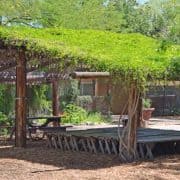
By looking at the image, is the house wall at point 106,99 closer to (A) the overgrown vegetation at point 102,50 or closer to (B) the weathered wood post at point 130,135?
(A) the overgrown vegetation at point 102,50

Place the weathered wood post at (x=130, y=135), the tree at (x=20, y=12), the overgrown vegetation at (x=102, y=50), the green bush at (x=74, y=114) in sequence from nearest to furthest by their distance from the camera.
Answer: the overgrown vegetation at (x=102, y=50) → the weathered wood post at (x=130, y=135) → the tree at (x=20, y=12) → the green bush at (x=74, y=114)

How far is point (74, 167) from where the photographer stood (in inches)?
492

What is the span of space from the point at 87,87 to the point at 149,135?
17.1m

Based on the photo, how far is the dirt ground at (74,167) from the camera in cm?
1140

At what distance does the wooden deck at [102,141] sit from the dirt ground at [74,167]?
440 millimetres

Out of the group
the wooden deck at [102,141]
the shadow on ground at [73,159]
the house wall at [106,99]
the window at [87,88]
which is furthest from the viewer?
the window at [87,88]

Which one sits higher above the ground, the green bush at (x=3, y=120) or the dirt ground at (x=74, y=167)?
the green bush at (x=3, y=120)

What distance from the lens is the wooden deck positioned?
1417 centimetres

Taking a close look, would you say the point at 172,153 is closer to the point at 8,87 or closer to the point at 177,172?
the point at 177,172

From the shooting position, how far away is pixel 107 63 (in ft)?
40.6

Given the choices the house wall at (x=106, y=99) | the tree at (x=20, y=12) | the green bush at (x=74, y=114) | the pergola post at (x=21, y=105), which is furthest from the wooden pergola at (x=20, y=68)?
the house wall at (x=106, y=99)

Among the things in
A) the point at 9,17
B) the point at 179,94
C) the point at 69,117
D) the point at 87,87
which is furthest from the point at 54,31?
A: the point at 179,94

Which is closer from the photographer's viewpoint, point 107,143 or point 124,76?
point 124,76

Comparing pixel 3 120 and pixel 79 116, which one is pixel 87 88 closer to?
pixel 79 116
